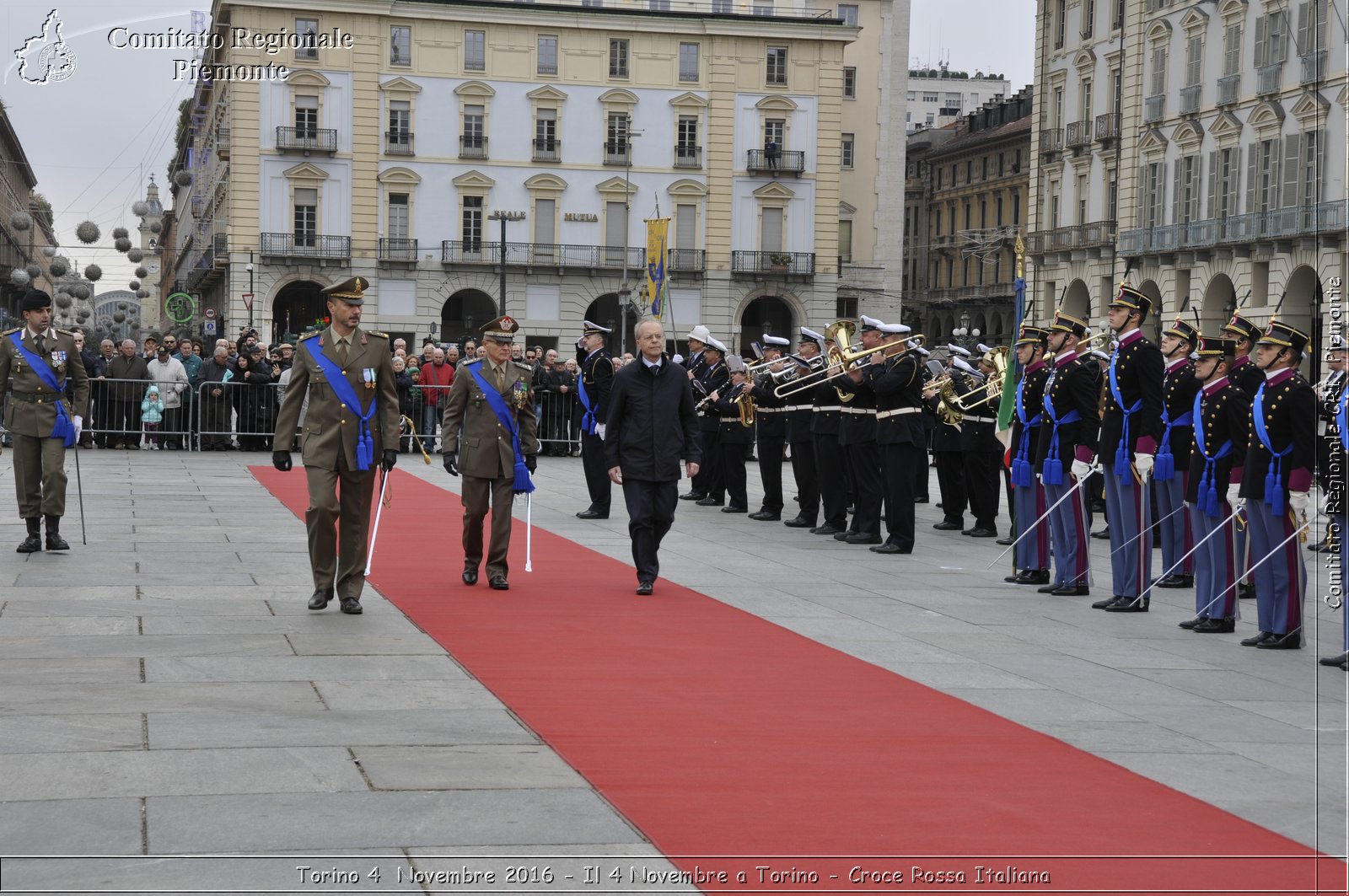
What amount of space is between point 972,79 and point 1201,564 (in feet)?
369

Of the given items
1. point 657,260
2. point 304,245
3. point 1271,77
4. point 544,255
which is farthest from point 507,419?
point 544,255

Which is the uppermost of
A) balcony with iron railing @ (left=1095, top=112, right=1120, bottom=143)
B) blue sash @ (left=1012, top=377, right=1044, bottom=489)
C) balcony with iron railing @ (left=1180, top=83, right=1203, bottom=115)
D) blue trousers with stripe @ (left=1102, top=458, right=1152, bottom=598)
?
balcony with iron railing @ (left=1095, top=112, right=1120, bottom=143)

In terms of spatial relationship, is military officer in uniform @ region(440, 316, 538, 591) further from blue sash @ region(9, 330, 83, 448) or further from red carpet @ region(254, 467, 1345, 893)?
blue sash @ region(9, 330, 83, 448)

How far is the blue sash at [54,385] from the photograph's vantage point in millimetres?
13273

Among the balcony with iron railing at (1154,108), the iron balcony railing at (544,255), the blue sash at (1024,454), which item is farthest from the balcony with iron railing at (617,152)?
the blue sash at (1024,454)

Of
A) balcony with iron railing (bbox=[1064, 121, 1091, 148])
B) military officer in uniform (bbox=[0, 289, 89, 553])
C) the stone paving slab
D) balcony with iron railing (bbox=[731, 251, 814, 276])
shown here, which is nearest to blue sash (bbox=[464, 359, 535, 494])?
military officer in uniform (bbox=[0, 289, 89, 553])

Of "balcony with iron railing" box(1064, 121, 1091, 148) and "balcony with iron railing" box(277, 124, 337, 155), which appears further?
"balcony with iron railing" box(277, 124, 337, 155)

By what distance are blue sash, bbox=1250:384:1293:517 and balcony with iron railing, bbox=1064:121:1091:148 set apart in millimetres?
50041

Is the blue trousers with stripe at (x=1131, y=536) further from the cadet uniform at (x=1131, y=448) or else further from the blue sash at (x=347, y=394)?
Result: the blue sash at (x=347, y=394)

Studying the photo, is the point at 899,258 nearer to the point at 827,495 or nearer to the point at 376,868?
the point at 827,495

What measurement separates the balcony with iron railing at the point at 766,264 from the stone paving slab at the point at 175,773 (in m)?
65.0

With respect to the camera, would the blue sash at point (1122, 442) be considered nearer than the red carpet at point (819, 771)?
No

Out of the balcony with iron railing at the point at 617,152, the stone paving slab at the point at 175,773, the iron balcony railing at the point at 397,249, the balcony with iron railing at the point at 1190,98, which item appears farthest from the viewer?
the balcony with iron railing at the point at 617,152

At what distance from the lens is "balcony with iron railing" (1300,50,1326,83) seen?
42.1ft
